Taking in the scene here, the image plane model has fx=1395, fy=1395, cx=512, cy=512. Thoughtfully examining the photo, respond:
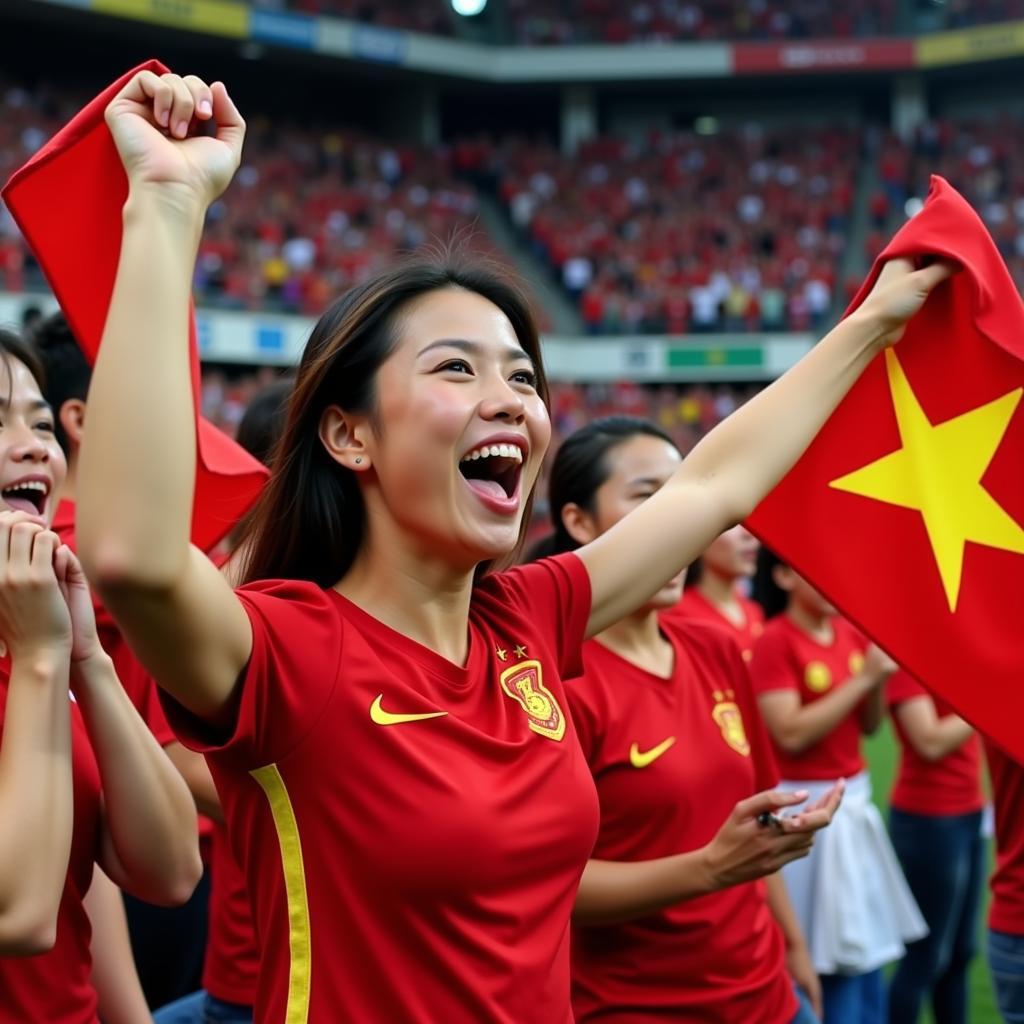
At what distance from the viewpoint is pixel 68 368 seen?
3141 mm

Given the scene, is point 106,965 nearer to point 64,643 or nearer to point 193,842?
point 193,842

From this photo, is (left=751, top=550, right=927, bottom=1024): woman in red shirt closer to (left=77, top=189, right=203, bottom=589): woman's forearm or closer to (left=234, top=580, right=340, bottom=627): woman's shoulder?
(left=234, top=580, right=340, bottom=627): woman's shoulder

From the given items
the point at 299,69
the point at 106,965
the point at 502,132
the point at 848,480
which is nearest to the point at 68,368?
the point at 106,965

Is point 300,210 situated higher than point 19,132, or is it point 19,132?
point 19,132

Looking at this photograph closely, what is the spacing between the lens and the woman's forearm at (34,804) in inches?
64.2

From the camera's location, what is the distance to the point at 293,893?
162cm

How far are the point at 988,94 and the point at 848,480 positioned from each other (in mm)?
30143

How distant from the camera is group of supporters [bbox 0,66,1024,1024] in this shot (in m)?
1.43

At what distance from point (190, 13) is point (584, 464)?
898 inches

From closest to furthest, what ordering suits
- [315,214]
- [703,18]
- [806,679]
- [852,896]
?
[852,896]
[806,679]
[315,214]
[703,18]

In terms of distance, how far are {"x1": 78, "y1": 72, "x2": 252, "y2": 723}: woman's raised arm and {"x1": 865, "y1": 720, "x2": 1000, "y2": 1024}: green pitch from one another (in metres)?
3.96

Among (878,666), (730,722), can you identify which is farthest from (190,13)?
(730,722)

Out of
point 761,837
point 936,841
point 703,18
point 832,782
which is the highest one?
point 703,18

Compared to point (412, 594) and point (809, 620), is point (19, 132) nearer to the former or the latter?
point (809, 620)
